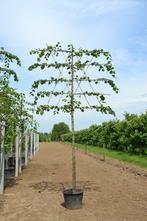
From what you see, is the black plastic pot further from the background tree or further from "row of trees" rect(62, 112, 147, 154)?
the background tree

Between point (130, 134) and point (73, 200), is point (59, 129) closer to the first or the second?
point (130, 134)

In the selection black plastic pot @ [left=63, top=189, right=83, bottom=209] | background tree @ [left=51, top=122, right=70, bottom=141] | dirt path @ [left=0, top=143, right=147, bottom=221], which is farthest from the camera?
background tree @ [left=51, top=122, right=70, bottom=141]

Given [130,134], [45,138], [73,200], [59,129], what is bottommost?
[73,200]

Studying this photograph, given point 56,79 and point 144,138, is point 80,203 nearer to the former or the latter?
point 56,79

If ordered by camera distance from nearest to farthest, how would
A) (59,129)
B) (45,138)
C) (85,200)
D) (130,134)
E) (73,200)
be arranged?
1. (73,200)
2. (85,200)
3. (130,134)
4. (45,138)
5. (59,129)

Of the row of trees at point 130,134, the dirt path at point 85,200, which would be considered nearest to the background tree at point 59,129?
the row of trees at point 130,134

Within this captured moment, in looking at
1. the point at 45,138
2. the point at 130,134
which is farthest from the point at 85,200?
the point at 45,138

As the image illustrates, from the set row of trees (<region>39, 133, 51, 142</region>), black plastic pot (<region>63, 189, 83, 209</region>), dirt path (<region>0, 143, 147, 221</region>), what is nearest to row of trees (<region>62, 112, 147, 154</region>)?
dirt path (<region>0, 143, 147, 221</region>)

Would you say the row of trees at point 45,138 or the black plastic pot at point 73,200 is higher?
the row of trees at point 45,138

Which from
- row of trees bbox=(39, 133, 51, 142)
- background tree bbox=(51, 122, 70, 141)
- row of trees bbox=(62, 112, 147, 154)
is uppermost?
background tree bbox=(51, 122, 70, 141)

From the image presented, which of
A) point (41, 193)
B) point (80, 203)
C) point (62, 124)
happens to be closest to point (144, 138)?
point (41, 193)

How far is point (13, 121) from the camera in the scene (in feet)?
37.6

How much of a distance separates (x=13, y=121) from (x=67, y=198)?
3.63 meters

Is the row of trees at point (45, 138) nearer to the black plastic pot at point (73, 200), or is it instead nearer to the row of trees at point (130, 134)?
the row of trees at point (130, 134)
